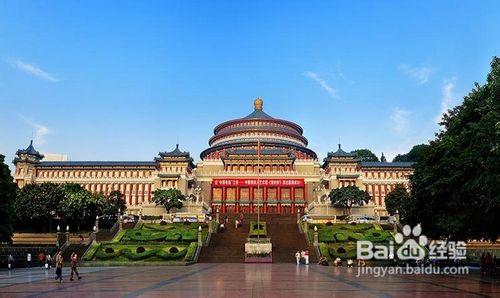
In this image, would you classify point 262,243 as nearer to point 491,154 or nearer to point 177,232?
point 177,232

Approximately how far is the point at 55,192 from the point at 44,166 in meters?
49.9

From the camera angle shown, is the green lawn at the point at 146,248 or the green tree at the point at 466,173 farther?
the green lawn at the point at 146,248

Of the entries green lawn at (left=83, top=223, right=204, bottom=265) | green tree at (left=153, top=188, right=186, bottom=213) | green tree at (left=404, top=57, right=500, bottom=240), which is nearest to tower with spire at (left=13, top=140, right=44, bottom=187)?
green tree at (left=153, top=188, right=186, bottom=213)

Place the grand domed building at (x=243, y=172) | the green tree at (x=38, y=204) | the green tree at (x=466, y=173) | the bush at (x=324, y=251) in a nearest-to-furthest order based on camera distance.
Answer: the green tree at (x=466, y=173) → the bush at (x=324, y=251) → the green tree at (x=38, y=204) → the grand domed building at (x=243, y=172)

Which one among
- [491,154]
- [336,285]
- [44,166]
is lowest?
[336,285]

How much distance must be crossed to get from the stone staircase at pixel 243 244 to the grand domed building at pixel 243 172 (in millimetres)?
27248

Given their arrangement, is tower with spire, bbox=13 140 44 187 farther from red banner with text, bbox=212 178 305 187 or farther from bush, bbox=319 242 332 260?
bush, bbox=319 242 332 260

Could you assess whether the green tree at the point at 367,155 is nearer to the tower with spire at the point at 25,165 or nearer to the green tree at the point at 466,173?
the tower with spire at the point at 25,165

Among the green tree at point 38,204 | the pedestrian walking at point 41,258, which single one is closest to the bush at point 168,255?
the pedestrian walking at point 41,258

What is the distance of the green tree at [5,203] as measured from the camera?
41.9 meters

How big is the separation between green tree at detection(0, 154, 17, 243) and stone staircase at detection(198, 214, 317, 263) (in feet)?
59.4

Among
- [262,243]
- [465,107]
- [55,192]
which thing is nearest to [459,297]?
[465,107]

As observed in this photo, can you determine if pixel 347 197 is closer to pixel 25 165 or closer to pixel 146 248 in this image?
pixel 146 248

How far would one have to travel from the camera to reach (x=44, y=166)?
117 m
